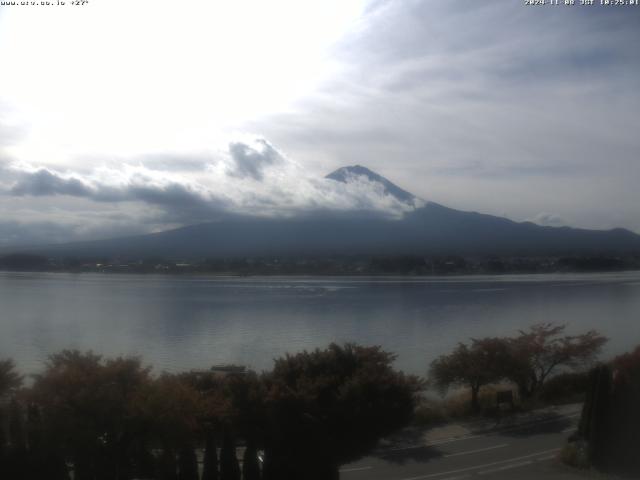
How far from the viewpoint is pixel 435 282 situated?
151ft

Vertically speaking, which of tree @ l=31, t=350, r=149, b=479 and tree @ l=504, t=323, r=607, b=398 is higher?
tree @ l=31, t=350, r=149, b=479

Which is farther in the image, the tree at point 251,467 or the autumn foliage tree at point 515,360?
the autumn foliage tree at point 515,360

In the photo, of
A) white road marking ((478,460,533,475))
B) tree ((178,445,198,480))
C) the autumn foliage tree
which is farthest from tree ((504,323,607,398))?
tree ((178,445,198,480))

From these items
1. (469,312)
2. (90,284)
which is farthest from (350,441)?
(90,284)

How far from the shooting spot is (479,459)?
316 inches

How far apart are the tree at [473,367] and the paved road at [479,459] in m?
2.27

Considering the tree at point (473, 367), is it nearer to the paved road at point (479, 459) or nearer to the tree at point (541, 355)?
the tree at point (541, 355)

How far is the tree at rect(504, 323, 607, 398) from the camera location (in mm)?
12602

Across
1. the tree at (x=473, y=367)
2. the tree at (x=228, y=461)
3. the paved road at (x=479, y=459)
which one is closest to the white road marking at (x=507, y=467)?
the paved road at (x=479, y=459)

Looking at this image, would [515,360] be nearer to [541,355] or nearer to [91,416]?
[541,355]

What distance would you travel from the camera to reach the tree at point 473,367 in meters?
11.9

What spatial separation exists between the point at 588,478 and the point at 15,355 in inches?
472

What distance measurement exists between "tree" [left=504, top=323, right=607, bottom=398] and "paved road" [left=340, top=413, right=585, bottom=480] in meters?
2.96

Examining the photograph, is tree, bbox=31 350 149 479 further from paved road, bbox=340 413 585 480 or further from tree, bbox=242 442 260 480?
paved road, bbox=340 413 585 480
